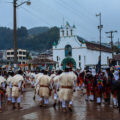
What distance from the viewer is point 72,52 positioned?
54125mm

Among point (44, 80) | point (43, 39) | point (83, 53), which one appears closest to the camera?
point (44, 80)

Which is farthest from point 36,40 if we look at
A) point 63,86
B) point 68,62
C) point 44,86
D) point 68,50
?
point 63,86

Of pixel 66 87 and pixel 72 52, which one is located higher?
pixel 72 52

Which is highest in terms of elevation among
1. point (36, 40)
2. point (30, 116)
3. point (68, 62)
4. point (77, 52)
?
point (36, 40)

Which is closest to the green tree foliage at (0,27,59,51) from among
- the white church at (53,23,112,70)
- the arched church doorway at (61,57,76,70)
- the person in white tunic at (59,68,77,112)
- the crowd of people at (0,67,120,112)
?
the white church at (53,23,112,70)

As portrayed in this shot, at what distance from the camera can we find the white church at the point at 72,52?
173 ft

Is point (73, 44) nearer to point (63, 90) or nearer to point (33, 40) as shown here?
point (63, 90)

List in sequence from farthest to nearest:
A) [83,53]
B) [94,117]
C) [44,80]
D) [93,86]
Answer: [83,53], [93,86], [44,80], [94,117]

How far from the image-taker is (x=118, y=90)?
9.70 meters

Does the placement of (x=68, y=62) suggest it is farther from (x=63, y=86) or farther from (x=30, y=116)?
(x=30, y=116)

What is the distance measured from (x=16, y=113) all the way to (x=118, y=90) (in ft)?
13.6

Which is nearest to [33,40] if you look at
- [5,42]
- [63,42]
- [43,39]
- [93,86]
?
[43,39]

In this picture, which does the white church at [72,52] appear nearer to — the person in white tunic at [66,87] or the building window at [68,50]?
the building window at [68,50]

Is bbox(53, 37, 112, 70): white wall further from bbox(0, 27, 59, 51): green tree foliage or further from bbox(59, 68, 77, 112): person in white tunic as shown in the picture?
bbox(0, 27, 59, 51): green tree foliage
